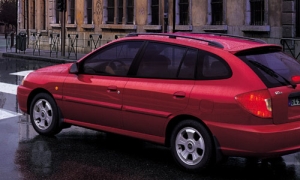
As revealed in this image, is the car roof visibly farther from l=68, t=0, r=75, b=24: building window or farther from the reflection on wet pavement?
l=68, t=0, r=75, b=24: building window

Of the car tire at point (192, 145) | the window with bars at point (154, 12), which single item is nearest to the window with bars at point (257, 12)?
the window with bars at point (154, 12)

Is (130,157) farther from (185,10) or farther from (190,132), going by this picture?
(185,10)

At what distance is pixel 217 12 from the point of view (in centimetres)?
2384

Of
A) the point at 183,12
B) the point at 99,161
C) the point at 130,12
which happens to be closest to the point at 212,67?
the point at 99,161

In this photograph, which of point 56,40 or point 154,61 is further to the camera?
point 56,40

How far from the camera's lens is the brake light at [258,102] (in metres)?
5.79

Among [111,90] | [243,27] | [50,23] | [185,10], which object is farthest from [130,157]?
[50,23]

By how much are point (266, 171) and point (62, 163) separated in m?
2.29

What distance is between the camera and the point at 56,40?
31797mm

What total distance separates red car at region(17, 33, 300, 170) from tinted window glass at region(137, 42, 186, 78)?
12mm

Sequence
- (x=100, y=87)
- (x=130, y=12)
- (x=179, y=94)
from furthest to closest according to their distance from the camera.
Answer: (x=130, y=12), (x=100, y=87), (x=179, y=94)

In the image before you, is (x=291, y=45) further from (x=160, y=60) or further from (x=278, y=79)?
(x=278, y=79)

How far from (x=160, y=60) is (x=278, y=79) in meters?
1.40

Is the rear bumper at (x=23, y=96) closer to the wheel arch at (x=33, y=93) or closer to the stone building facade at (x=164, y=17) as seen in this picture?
the wheel arch at (x=33, y=93)
